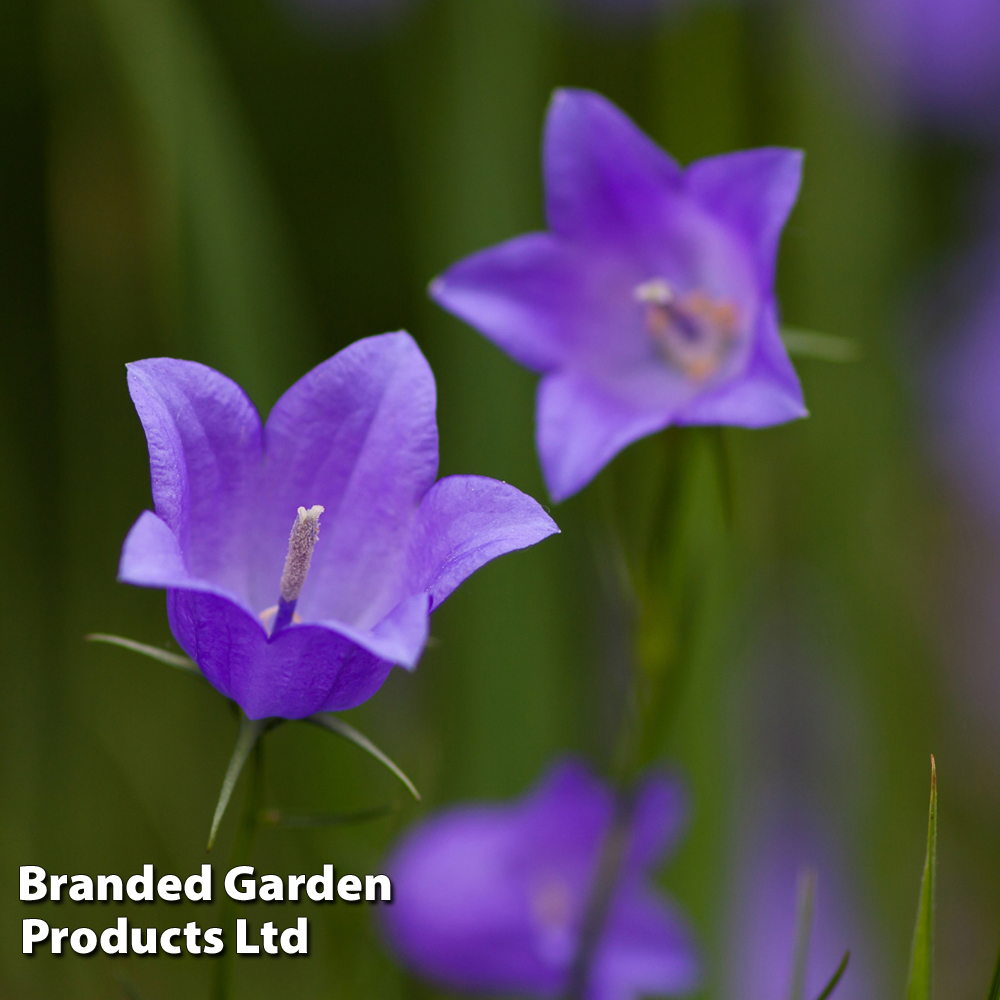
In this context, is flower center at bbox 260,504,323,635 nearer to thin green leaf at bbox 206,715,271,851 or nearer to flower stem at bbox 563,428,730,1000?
thin green leaf at bbox 206,715,271,851

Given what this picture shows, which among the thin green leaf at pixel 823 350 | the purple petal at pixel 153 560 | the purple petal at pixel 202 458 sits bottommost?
the purple petal at pixel 153 560

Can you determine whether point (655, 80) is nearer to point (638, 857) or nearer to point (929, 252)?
point (929, 252)

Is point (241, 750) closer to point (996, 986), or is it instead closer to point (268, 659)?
point (268, 659)

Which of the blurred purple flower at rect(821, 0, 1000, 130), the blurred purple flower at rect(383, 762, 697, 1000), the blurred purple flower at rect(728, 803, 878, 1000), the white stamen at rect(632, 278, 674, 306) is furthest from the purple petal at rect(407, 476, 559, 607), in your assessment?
the blurred purple flower at rect(821, 0, 1000, 130)

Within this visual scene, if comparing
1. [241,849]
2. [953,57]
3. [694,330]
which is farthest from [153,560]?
[953,57]

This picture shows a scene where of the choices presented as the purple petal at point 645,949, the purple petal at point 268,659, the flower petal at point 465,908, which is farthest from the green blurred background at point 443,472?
the purple petal at point 268,659

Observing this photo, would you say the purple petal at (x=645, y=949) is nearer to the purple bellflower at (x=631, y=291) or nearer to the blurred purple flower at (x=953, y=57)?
the purple bellflower at (x=631, y=291)
